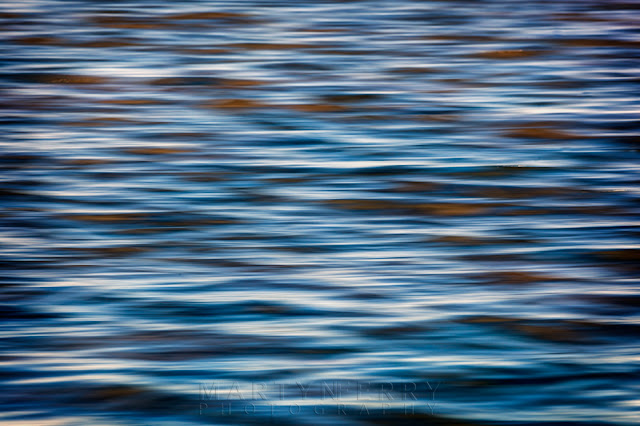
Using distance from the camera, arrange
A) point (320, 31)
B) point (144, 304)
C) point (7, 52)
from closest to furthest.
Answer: point (144, 304), point (7, 52), point (320, 31)

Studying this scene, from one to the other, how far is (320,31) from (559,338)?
2.08 m

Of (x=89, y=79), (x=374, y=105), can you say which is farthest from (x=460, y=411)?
(x=89, y=79)

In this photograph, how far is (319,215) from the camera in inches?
94.0

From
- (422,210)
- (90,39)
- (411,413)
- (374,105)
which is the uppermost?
(90,39)

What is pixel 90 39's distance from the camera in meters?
3.45

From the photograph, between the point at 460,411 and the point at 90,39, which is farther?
the point at 90,39

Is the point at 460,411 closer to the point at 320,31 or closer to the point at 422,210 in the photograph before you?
the point at 422,210

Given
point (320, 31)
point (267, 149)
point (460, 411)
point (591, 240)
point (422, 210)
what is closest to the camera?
point (460, 411)

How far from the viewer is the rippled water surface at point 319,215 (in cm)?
172

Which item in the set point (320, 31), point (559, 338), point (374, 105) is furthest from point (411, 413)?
point (320, 31)

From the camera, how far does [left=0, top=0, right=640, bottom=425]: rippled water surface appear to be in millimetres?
1723

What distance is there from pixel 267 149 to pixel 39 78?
36.8 inches

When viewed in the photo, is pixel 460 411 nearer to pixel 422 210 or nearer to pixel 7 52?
pixel 422 210

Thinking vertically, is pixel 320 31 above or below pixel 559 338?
above
